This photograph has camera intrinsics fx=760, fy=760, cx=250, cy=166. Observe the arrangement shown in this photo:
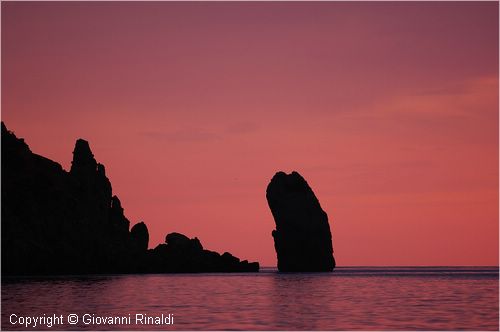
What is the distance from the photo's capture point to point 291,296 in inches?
2795

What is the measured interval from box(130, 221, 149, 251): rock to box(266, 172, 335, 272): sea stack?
2766 centimetres

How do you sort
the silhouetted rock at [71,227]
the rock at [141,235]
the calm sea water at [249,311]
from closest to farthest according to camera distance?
the calm sea water at [249,311] < the silhouetted rock at [71,227] < the rock at [141,235]

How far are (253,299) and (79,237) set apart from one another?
81779 mm

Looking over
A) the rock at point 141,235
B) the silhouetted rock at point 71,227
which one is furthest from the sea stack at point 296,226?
the rock at point 141,235

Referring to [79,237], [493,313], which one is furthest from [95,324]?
[79,237]

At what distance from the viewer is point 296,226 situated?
6432 inches

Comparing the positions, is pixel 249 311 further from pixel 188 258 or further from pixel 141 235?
pixel 188 258

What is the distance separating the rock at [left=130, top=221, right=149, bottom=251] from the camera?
528 ft

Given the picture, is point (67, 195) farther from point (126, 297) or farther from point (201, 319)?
point (201, 319)

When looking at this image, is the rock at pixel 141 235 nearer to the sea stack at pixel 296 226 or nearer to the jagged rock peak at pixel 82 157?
the jagged rock peak at pixel 82 157

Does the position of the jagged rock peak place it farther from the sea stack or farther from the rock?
the sea stack

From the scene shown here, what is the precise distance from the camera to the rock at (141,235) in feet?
528

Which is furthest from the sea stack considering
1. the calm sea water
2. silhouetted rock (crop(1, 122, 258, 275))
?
the calm sea water

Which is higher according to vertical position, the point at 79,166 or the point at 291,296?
the point at 79,166
